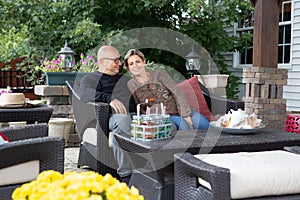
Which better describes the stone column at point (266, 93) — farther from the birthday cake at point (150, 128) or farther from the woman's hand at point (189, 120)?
the birthday cake at point (150, 128)

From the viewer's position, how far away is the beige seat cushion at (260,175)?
1.90 meters

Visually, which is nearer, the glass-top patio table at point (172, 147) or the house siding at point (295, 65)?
the glass-top patio table at point (172, 147)

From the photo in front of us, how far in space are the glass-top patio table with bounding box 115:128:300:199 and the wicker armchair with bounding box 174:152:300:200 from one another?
234 millimetres

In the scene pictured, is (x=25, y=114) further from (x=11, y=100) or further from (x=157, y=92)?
(x=157, y=92)

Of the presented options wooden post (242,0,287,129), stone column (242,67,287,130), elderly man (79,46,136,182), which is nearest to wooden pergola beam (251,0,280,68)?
wooden post (242,0,287,129)

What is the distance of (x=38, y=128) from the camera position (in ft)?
8.52

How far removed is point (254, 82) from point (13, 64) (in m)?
6.88

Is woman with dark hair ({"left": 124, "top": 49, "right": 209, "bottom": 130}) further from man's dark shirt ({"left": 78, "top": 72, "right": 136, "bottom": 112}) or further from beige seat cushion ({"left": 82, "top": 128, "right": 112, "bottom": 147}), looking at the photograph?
beige seat cushion ({"left": 82, "top": 128, "right": 112, "bottom": 147})

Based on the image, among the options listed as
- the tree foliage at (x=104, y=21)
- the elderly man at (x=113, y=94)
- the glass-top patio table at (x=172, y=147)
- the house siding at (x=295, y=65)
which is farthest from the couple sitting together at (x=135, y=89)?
the house siding at (x=295, y=65)

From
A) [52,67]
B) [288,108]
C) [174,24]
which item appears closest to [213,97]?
[52,67]

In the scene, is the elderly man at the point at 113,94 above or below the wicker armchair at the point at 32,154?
above

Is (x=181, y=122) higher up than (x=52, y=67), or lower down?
lower down

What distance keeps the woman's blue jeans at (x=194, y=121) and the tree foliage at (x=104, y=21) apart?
3.79 m

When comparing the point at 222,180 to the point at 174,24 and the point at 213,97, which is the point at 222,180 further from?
the point at 174,24
